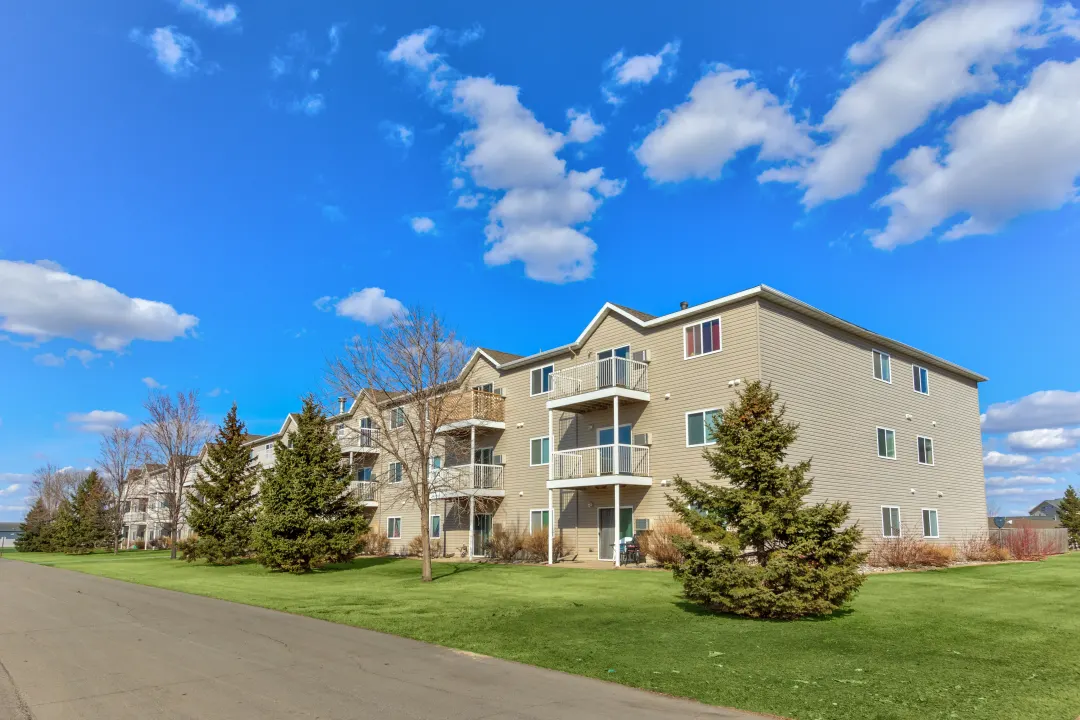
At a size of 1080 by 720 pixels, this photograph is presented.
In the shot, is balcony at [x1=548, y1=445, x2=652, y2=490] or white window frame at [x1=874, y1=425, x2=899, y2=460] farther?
white window frame at [x1=874, y1=425, x2=899, y2=460]

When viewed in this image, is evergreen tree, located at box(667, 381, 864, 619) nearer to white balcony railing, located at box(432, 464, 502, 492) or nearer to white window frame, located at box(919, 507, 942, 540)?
white window frame, located at box(919, 507, 942, 540)

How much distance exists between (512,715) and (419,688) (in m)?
1.57

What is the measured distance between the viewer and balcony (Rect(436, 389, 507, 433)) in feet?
107

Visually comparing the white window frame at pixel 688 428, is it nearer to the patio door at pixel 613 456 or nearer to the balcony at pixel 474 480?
the patio door at pixel 613 456

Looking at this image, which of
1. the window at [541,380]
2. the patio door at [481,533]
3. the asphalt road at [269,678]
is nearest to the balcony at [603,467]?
the window at [541,380]

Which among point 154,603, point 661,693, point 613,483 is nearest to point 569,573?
point 613,483

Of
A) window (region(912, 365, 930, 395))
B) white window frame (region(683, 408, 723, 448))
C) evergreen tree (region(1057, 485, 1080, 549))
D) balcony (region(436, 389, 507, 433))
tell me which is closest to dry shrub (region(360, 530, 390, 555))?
balcony (region(436, 389, 507, 433))

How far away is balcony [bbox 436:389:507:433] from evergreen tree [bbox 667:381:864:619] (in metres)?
19.4

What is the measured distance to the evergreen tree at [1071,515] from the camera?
42.0m

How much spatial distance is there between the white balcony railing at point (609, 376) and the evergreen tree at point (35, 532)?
5674cm

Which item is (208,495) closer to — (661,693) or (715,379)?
(715,379)

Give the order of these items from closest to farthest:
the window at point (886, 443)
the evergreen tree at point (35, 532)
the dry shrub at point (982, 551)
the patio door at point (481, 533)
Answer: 1. the window at point (886, 443)
2. the dry shrub at point (982, 551)
3. the patio door at point (481, 533)
4. the evergreen tree at point (35, 532)

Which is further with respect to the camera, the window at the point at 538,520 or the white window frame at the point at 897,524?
the window at the point at 538,520

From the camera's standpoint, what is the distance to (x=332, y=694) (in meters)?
7.98
